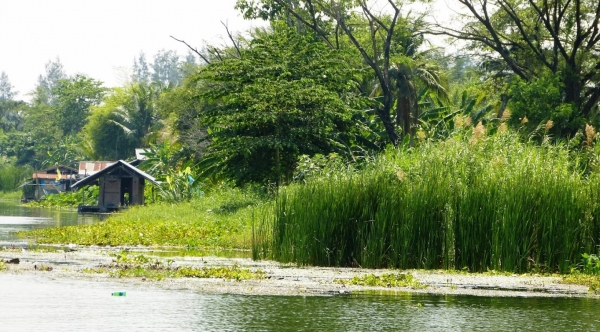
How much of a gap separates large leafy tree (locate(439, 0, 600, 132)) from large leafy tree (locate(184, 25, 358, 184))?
7.30 m

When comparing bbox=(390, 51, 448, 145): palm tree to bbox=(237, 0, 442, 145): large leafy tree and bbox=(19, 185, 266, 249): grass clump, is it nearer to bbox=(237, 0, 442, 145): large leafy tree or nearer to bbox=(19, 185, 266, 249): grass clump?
bbox=(237, 0, 442, 145): large leafy tree

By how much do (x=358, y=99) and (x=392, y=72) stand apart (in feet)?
41.8

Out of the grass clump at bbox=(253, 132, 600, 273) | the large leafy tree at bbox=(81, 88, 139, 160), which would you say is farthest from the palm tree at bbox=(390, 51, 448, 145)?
the large leafy tree at bbox=(81, 88, 139, 160)

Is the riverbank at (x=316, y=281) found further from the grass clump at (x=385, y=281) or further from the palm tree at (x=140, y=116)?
the palm tree at (x=140, y=116)

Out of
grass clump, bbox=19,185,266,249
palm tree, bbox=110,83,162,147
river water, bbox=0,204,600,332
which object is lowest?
river water, bbox=0,204,600,332

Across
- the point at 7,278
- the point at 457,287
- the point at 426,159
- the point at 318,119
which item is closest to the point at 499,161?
the point at 426,159

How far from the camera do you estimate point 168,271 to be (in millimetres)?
16359

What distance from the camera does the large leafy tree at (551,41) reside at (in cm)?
3791

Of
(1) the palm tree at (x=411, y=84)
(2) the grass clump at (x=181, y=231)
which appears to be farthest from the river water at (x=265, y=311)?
(1) the palm tree at (x=411, y=84)

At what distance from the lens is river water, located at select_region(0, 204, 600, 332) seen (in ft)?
36.4

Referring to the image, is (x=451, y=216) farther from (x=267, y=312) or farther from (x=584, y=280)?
(x=267, y=312)

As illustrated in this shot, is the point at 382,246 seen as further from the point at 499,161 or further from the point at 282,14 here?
the point at 282,14

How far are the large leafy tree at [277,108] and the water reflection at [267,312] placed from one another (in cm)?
1973

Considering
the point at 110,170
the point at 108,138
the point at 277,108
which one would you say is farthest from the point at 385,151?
the point at 108,138
